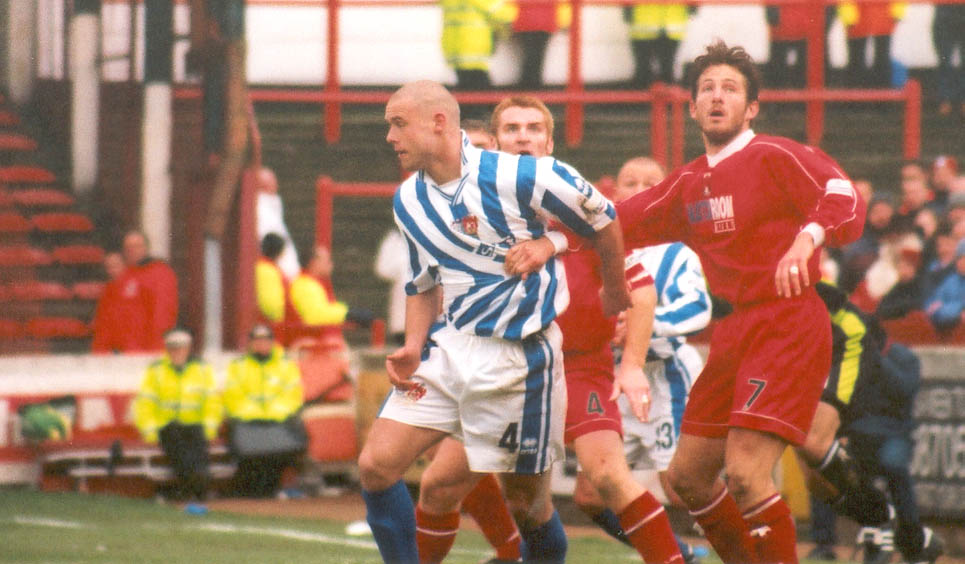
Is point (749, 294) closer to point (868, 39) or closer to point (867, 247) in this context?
A: point (867, 247)

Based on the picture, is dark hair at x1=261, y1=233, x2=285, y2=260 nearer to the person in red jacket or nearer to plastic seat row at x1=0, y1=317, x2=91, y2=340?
plastic seat row at x1=0, y1=317, x2=91, y2=340

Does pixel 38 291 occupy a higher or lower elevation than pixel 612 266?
lower

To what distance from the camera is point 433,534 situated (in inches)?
270

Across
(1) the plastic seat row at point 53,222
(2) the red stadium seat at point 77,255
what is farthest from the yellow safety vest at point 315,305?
(1) the plastic seat row at point 53,222

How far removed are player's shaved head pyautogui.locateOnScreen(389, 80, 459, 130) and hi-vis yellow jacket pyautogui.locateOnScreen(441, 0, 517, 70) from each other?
9.44 m

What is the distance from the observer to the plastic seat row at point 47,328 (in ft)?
50.0

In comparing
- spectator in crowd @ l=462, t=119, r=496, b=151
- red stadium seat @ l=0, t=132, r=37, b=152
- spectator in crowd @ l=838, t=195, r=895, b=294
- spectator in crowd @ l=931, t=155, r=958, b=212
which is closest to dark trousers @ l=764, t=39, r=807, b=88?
spectator in crowd @ l=931, t=155, r=958, b=212

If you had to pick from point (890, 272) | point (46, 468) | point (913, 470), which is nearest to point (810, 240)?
point (913, 470)

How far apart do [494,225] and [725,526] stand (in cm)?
149

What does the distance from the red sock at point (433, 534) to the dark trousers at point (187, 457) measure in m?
6.67

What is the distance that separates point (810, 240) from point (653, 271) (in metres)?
2.38

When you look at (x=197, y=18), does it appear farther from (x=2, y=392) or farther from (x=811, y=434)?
(x=811, y=434)

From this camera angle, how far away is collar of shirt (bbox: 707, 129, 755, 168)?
6.76 m

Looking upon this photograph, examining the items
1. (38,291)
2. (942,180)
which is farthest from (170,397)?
(942,180)
